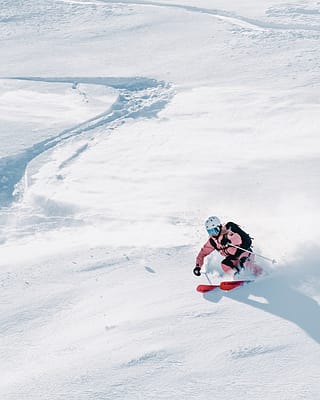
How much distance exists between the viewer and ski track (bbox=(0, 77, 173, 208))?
11.8m

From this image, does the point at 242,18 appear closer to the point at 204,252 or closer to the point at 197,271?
the point at 204,252

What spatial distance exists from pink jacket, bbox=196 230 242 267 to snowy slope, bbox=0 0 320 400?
0.29m

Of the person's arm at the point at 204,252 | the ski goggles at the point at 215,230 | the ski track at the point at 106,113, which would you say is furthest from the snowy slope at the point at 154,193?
the ski goggles at the point at 215,230

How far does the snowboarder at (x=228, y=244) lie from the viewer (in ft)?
24.7

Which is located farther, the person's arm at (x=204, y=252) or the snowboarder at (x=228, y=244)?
the person's arm at (x=204, y=252)

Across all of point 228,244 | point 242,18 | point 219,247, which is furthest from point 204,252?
point 242,18

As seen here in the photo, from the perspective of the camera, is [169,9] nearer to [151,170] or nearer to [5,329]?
[151,170]

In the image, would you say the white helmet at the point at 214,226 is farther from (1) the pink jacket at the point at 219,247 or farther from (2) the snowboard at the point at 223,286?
(2) the snowboard at the point at 223,286

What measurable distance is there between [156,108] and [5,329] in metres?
7.84

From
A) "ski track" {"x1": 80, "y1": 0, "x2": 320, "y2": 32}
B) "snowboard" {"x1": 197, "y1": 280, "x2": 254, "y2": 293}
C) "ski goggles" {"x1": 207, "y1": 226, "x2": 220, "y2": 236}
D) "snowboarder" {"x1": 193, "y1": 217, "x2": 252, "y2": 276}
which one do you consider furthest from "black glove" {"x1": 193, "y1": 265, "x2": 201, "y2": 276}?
"ski track" {"x1": 80, "y1": 0, "x2": 320, "y2": 32}

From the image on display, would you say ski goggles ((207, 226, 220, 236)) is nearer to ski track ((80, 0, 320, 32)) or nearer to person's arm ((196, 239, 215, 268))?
person's arm ((196, 239, 215, 268))

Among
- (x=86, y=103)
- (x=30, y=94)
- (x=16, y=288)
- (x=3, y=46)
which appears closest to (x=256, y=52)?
(x=86, y=103)

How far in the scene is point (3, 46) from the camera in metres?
17.6

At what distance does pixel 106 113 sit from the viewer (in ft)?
45.6
